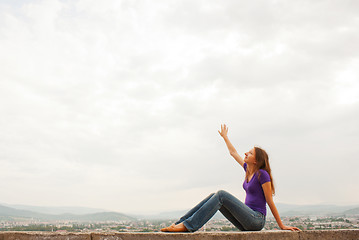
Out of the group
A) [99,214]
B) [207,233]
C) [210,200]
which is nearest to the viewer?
[207,233]

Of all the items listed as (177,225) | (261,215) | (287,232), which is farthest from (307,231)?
(177,225)

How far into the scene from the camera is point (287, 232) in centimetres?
493

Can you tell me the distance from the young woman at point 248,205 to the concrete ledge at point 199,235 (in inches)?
8.3

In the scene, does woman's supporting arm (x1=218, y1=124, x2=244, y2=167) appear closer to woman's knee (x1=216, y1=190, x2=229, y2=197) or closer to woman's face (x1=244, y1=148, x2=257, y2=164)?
woman's face (x1=244, y1=148, x2=257, y2=164)

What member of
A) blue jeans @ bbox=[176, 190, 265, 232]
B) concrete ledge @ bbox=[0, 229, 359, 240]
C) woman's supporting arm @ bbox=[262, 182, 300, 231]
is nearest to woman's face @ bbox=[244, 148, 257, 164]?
woman's supporting arm @ bbox=[262, 182, 300, 231]

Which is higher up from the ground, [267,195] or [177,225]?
[267,195]

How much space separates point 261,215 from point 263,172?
693mm

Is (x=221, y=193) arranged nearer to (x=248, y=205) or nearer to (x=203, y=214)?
(x=203, y=214)

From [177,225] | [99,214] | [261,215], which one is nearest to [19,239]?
[177,225]

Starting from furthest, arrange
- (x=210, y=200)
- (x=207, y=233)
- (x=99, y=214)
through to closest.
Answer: (x=99, y=214) → (x=210, y=200) → (x=207, y=233)

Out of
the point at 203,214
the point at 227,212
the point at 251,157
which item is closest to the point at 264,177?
the point at 251,157

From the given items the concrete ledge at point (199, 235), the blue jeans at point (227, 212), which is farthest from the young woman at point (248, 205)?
the concrete ledge at point (199, 235)

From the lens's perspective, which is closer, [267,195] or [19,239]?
[19,239]

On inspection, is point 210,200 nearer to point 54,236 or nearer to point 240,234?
point 240,234
